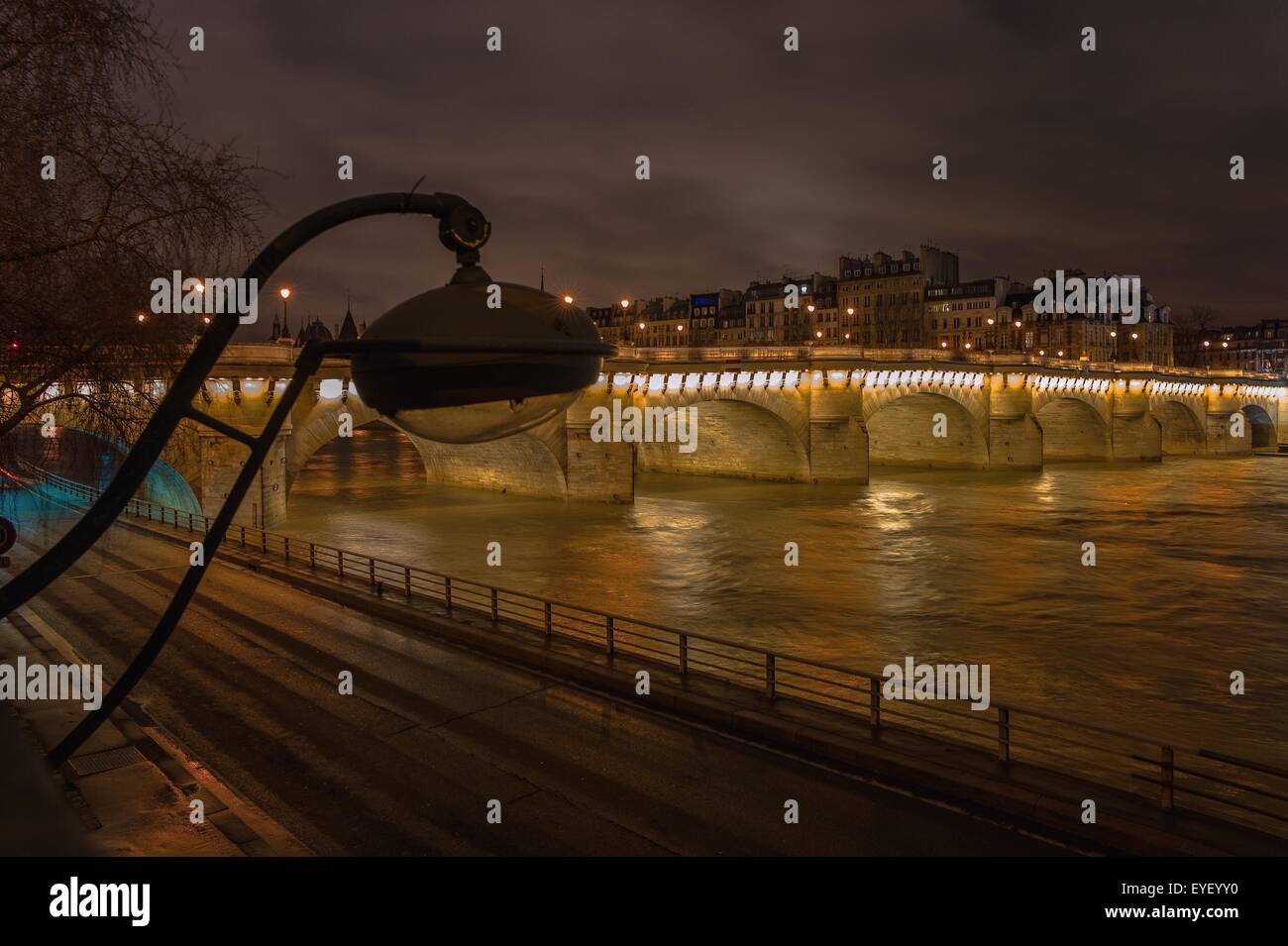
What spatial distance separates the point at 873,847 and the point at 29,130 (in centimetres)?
834

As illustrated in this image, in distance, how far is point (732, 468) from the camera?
187ft

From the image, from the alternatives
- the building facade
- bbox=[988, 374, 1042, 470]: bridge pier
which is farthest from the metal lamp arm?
the building facade

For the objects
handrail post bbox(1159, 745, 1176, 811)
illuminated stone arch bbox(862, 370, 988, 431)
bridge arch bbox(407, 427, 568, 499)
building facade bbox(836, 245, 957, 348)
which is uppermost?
building facade bbox(836, 245, 957, 348)

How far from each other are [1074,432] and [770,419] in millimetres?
33613

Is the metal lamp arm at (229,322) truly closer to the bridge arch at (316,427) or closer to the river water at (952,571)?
the river water at (952,571)

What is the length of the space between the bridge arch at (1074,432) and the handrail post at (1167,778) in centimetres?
6853

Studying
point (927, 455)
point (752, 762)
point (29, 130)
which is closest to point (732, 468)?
point (927, 455)

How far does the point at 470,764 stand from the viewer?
10.5m

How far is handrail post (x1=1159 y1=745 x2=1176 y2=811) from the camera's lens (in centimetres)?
870

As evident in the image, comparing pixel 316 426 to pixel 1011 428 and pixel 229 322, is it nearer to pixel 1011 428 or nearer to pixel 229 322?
pixel 229 322

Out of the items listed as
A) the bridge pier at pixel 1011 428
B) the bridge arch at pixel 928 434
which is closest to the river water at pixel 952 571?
the bridge pier at pixel 1011 428

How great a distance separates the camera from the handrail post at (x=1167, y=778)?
8703 millimetres

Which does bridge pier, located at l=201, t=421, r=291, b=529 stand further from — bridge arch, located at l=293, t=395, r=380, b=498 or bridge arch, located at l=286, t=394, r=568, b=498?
bridge arch, located at l=286, t=394, r=568, b=498

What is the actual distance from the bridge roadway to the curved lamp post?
19.5 ft
